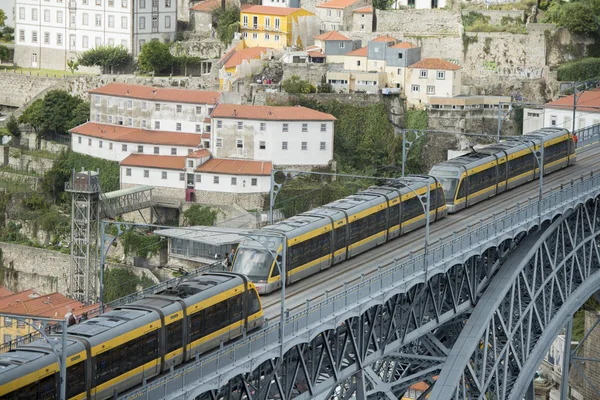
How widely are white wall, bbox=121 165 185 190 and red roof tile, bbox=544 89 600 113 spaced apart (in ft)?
73.1

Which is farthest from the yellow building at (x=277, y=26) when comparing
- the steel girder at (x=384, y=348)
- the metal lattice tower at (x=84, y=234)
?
the steel girder at (x=384, y=348)

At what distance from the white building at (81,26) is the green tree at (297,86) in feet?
51.8

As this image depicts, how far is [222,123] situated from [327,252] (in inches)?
1484

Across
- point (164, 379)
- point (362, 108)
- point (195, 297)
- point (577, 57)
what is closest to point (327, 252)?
point (195, 297)

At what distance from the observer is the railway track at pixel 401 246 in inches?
1875

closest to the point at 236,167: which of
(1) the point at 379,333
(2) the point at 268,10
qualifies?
(2) the point at 268,10

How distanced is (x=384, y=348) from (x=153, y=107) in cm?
4825

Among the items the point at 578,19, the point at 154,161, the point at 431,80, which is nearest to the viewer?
the point at 154,161

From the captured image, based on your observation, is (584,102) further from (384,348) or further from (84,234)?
(384,348)

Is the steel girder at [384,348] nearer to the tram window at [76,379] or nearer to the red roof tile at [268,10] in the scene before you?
the tram window at [76,379]

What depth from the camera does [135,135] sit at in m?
92.1

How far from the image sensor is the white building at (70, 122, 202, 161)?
9050cm

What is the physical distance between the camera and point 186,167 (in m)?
87.4

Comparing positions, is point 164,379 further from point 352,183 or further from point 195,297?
point 352,183
